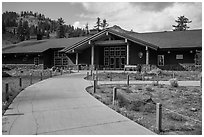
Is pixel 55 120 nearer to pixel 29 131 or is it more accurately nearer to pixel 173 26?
pixel 29 131

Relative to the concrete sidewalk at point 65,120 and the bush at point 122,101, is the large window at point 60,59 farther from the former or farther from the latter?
the bush at point 122,101

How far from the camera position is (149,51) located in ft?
98.9

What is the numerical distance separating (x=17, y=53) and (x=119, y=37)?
54.5ft

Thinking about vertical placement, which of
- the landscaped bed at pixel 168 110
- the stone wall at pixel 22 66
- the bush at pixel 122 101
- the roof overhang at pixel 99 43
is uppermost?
the roof overhang at pixel 99 43

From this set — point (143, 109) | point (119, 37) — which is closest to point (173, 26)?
point (119, 37)

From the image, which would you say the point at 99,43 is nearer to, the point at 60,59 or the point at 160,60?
the point at 60,59

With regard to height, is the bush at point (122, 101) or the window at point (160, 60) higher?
the window at point (160, 60)

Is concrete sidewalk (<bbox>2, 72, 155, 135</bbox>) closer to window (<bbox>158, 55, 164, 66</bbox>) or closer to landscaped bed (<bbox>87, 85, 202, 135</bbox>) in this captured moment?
landscaped bed (<bbox>87, 85, 202, 135</bbox>)

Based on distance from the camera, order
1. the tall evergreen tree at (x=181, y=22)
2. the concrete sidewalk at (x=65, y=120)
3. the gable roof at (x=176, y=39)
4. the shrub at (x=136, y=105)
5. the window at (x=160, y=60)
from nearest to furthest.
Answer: the concrete sidewalk at (x=65, y=120) → the shrub at (x=136, y=105) → the gable roof at (x=176, y=39) → the window at (x=160, y=60) → the tall evergreen tree at (x=181, y=22)

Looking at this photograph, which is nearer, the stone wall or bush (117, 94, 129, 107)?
bush (117, 94, 129, 107)

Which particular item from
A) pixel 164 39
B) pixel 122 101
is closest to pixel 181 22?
pixel 164 39

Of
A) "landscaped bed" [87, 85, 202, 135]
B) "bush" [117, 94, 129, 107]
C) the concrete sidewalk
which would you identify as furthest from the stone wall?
"bush" [117, 94, 129, 107]

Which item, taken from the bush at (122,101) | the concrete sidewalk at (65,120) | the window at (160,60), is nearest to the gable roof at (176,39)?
the window at (160,60)

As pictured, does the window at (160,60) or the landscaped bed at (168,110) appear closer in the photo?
the landscaped bed at (168,110)
